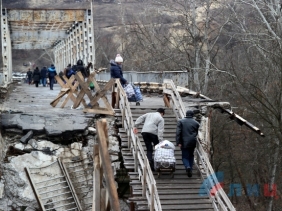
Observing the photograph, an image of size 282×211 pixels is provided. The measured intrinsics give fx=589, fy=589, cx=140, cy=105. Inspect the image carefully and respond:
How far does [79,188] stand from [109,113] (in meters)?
2.17

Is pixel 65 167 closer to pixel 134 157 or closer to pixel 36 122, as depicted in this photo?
pixel 36 122

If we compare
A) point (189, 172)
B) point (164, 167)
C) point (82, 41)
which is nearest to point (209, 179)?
point (189, 172)

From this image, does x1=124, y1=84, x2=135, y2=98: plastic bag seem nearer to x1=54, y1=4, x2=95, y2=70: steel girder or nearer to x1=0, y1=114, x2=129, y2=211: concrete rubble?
x1=0, y1=114, x2=129, y2=211: concrete rubble

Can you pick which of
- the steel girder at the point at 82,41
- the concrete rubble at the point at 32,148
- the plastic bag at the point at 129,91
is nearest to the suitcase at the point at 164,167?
the concrete rubble at the point at 32,148

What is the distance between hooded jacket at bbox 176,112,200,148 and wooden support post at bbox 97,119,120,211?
7896 millimetres

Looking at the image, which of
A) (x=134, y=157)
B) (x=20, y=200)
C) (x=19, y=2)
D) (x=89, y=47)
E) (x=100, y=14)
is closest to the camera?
(x=134, y=157)

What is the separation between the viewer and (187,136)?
12719mm

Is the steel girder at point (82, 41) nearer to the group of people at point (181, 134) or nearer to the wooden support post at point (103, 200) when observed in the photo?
the group of people at point (181, 134)

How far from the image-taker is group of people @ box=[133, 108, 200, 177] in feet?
41.8

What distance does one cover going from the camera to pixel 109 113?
1559 cm

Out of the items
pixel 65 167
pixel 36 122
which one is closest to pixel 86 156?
pixel 65 167

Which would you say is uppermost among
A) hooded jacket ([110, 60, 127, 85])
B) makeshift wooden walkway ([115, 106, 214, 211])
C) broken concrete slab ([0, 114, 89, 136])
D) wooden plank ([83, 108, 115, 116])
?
hooded jacket ([110, 60, 127, 85])

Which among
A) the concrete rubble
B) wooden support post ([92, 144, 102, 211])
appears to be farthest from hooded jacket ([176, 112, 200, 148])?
wooden support post ([92, 144, 102, 211])

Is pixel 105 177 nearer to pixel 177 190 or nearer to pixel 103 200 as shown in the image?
pixel 103 200
